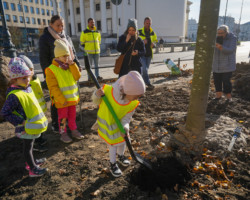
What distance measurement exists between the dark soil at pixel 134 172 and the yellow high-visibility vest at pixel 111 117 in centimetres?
60

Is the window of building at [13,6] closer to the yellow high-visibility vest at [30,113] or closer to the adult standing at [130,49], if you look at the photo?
the adult standing at [130,49]

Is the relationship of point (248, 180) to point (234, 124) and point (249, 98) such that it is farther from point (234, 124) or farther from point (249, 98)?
point (249, 98)

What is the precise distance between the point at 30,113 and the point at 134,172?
1.54 m

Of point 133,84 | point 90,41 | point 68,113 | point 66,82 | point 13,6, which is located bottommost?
point 68,113

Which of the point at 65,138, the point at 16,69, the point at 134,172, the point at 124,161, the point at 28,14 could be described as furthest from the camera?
the point at 28,14

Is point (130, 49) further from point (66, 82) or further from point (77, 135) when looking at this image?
point (77, 135)

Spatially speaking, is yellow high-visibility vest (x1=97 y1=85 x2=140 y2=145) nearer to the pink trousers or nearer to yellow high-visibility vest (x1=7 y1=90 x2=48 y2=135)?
yellow high-visibility vest (x1=7 y1=90 x2=48 y2=135)

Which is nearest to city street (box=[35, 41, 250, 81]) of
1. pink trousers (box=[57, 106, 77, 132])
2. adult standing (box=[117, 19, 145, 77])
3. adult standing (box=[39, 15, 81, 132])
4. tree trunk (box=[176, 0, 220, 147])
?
adult standing (box=[117, 19, 145, 77])

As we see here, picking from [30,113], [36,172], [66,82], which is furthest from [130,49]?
[36,172]

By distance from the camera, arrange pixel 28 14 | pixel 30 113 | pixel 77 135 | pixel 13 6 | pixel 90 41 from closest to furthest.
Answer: pixel 30 113 < pixel 77 135 < pixel 90 41 < pixel 13 6 < pixel 28 14

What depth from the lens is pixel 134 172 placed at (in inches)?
103

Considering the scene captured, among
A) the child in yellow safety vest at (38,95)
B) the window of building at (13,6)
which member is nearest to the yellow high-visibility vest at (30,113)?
the child in yellow safety vest at (38,95)

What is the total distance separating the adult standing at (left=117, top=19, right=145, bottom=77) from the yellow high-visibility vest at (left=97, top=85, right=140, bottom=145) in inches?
95.9

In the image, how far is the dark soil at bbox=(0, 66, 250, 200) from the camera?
2.30 metres
